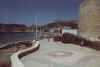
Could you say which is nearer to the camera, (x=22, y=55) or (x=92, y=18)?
(x=22, y=55)

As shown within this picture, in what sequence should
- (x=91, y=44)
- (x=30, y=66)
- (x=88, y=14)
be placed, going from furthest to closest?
(x=88, y=14), (x=91, y=44), (x=30, y=66)

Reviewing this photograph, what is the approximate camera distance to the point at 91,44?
558 inches

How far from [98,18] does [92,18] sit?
56.7 inches

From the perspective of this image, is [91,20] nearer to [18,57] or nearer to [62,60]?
[62,60]

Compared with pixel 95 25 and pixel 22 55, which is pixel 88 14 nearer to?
pixel 95 25

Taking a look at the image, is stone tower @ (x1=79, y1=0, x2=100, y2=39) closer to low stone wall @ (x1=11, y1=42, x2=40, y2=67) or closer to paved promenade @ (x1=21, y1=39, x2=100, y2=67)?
paved promenade @ (x1=21, y1=39, x2=100, y2=67)

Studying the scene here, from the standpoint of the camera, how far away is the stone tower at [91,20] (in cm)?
2534

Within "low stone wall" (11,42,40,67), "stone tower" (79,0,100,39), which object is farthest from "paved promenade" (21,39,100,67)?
"stone tower" (79,0,100,39)

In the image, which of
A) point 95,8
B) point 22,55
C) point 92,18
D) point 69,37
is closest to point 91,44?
point 69,37

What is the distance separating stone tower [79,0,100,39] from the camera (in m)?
25.3

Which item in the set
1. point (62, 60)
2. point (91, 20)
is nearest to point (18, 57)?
point (62, 60)

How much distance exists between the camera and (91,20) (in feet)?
85.6

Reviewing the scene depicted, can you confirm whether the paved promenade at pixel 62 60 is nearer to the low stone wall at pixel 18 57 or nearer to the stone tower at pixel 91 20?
the low stone wall at pixel 18 57

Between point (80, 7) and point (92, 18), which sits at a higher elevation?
point (80, 7)
